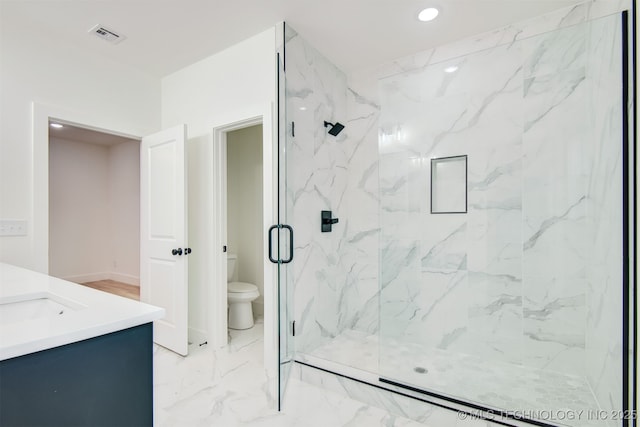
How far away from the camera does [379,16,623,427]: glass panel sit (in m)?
1.74

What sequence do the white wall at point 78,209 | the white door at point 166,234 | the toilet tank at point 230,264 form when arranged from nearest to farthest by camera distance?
the white door at point 166,234, the toilet tank at point 230,264, the white wall at point 78,209

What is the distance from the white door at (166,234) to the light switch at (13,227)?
0.83 meters

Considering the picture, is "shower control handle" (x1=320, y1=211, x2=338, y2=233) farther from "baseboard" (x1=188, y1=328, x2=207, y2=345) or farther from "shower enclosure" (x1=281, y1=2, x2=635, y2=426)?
"baseboard" (x1=188, y1=328, x2=207, y2=345)

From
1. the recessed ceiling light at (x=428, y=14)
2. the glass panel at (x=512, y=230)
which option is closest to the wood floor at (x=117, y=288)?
the glass panel at (x=512, y=230)

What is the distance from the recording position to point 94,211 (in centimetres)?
513

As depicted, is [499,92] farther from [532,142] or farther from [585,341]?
[585,341]

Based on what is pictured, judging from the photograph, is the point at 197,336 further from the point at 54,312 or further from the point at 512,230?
the point at 512,230

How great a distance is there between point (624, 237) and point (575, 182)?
719mm

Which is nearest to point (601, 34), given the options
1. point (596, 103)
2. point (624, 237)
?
point (596, 103)

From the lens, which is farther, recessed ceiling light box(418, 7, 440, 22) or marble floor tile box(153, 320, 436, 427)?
recessed ceiling light box(418, 7, 440, 22)

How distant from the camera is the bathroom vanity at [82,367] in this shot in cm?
74

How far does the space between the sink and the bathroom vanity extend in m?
0.12

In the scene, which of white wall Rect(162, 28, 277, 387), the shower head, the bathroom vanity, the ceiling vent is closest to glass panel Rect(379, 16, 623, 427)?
the shower head

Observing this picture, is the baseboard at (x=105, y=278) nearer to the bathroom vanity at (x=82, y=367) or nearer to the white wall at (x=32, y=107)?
the white wall at (x=32, y=107)
